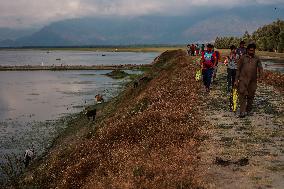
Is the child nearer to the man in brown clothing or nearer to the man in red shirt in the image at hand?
the man in red shirt

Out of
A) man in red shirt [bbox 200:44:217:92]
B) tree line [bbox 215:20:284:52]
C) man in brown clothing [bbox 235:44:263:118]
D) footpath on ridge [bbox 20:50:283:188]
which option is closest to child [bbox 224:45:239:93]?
man in red shirt [bbox 200:44:217:92]

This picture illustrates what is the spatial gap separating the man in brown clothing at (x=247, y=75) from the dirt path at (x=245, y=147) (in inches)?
32.3

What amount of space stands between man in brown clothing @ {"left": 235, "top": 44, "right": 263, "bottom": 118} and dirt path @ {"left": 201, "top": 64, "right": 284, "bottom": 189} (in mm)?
821

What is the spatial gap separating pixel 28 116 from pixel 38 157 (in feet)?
54.8

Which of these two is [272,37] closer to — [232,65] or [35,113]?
[35,113]

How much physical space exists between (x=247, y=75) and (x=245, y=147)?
196 inches

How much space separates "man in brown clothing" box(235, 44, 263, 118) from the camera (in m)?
16.2

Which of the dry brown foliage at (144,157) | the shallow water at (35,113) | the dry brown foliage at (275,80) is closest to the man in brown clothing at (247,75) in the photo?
the dry brown foliage at (144,157)

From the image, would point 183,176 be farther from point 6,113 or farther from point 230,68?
point 6,113

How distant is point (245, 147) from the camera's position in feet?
39.4

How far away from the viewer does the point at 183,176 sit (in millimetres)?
9578

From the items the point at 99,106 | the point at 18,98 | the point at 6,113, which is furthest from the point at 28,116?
the point at 18,98

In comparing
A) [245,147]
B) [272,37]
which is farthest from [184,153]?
[272,37]

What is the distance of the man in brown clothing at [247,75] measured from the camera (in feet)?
53.2
